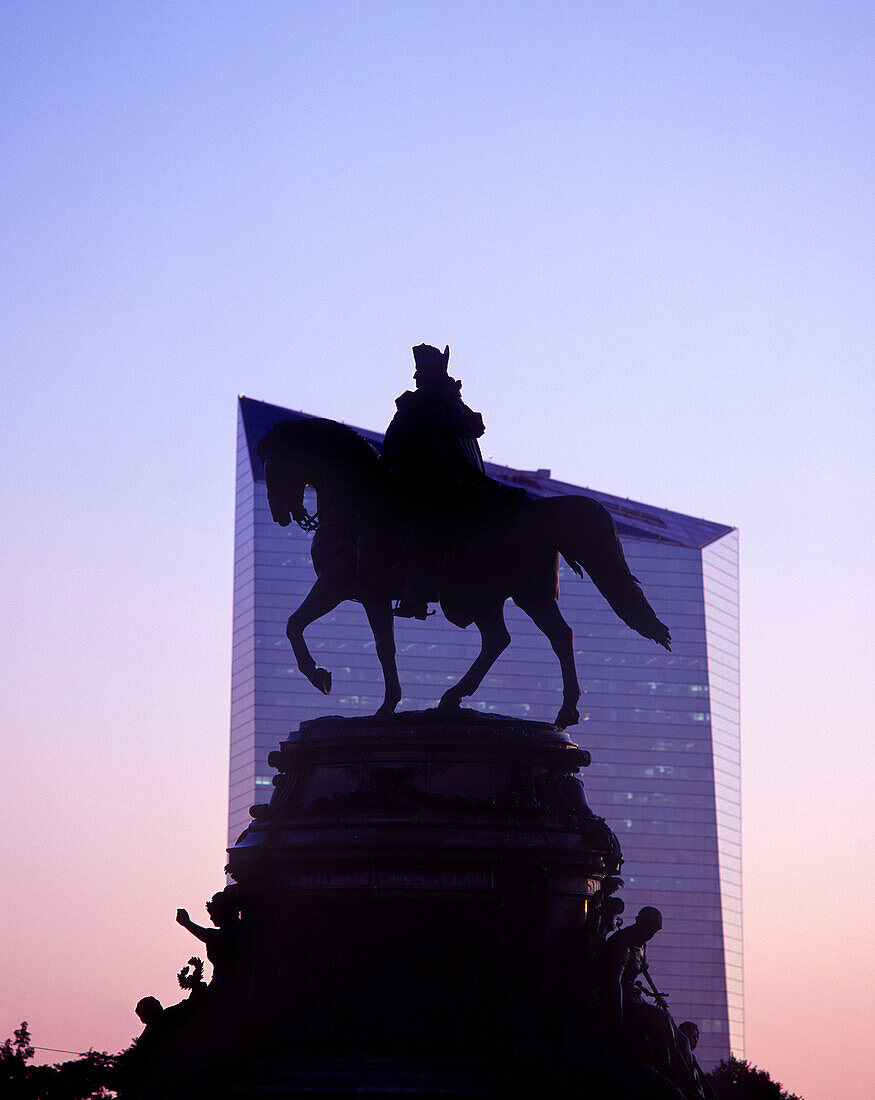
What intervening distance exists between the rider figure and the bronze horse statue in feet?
0.55

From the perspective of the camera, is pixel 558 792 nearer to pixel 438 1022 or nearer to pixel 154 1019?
pixel 438 1022

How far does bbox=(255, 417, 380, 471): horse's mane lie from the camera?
2631 cm

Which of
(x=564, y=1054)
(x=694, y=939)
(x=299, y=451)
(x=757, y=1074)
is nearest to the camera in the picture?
(x=564, y=1054)

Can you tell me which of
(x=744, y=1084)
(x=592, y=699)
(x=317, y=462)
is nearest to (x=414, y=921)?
(x=317, y=462)

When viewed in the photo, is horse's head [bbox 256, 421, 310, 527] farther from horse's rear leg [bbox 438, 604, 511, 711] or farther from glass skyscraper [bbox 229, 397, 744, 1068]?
glass skyscraper [bbox 229, 397, 744, 1068]

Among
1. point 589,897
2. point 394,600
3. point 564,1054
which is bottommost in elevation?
point 564,1054

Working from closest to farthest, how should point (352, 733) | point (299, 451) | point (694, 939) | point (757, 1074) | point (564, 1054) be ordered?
point (564, 1054)
point (352, 733)
point (299, 451)
point (757, 1074)
point (694, 939)

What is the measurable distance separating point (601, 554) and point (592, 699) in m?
172

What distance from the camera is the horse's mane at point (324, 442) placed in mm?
26312

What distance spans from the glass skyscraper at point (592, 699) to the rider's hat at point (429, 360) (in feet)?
Result: 477

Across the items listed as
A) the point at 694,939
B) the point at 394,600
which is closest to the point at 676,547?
the point at 694,939

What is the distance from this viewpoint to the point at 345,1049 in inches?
915

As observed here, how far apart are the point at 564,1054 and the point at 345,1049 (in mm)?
2224

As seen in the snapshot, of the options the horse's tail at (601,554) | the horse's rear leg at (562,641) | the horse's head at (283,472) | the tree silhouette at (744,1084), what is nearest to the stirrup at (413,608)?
the horse's rear leg at (562,641)
